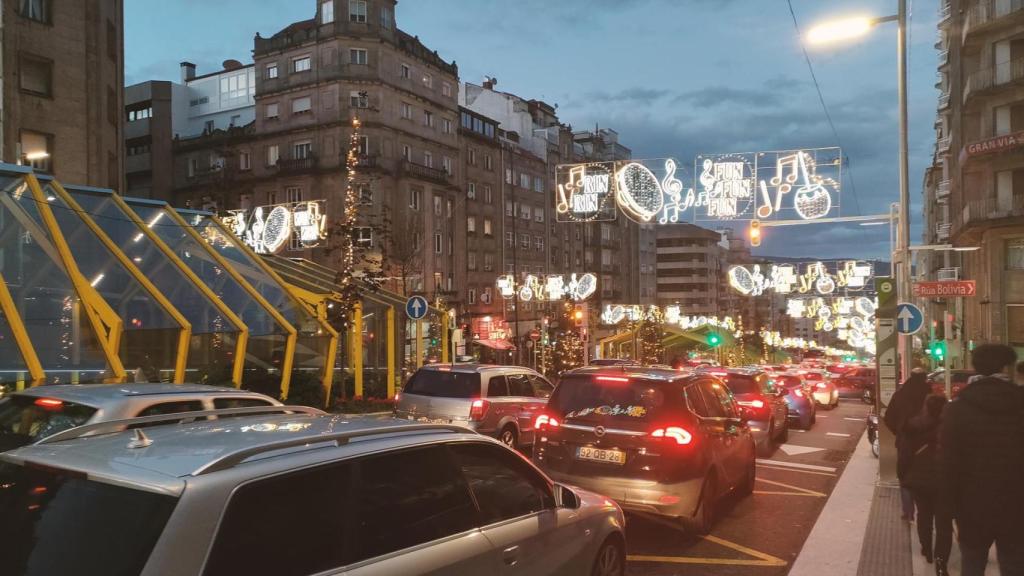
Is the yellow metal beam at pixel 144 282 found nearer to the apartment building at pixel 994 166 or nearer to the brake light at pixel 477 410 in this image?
the brake light at pixel 477 410

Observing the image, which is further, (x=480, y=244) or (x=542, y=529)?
(x=480, y=244)

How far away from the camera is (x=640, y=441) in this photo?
7836 mm

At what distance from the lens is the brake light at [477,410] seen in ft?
41.9

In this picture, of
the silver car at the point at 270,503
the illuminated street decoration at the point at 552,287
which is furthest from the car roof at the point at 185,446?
the illuminated street decoration at the point at 552,287

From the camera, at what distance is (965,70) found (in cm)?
4312

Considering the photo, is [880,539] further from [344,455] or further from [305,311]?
[305,311]

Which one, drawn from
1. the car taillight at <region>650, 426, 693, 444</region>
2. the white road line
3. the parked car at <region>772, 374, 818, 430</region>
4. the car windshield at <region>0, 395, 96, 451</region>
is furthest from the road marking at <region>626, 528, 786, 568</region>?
the parked car at <region>772, 374, 818, 430</region>

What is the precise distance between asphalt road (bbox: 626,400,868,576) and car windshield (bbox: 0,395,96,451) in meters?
5.07

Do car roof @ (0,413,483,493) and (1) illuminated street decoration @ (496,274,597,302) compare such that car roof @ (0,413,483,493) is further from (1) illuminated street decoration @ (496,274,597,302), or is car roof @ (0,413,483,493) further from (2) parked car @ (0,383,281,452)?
(1) illuminated street decoration @ (496,274,597,302)

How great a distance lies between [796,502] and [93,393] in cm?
859

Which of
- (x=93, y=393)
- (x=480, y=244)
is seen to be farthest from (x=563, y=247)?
→ (x=93, y=393)

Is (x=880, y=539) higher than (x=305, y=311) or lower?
lower

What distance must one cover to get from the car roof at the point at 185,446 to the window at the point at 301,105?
155ft

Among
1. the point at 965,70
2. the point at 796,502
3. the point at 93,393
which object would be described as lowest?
→ the point at 796,502
